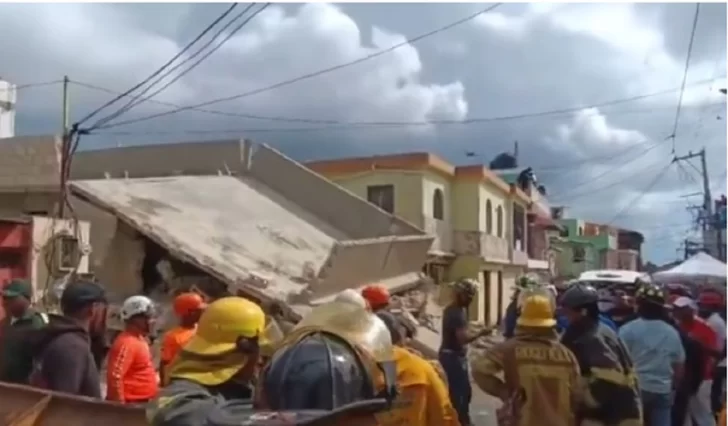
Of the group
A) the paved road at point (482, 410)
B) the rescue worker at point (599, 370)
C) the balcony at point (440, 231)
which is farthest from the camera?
the balcony at point (440, 231)

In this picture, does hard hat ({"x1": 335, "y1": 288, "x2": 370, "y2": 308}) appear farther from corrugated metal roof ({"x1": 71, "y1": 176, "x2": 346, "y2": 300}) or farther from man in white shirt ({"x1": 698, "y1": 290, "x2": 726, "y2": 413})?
corrugated metal roof ({"x1": 71, "y1": 176, "x2": 346, "y2": 300})

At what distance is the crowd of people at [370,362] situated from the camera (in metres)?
1.99

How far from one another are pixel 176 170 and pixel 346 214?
13.6ft

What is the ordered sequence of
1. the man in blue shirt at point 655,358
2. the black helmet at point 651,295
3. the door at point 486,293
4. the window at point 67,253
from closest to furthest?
the man in blue shirt at point 655,358, the black helmet at point 651,295, the window at point 67,253, the door at point 486,293

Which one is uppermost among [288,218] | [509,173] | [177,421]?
[509,173]

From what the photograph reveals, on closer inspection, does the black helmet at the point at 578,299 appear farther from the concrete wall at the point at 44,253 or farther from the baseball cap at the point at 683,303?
the concrete wall at the point at 44,253

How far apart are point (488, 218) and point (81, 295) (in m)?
28.7

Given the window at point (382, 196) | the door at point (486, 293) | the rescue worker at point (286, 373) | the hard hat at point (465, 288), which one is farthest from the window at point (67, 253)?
the door at point (486, 293)

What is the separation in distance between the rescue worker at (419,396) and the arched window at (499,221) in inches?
1188

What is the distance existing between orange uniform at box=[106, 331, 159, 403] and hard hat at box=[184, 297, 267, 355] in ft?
7.76

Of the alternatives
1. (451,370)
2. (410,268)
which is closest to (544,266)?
(410,268)

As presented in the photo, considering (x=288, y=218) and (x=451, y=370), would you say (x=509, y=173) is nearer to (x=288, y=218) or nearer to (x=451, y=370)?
(x=288, y=218)

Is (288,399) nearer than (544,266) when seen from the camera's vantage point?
Yes

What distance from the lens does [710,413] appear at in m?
6.68
